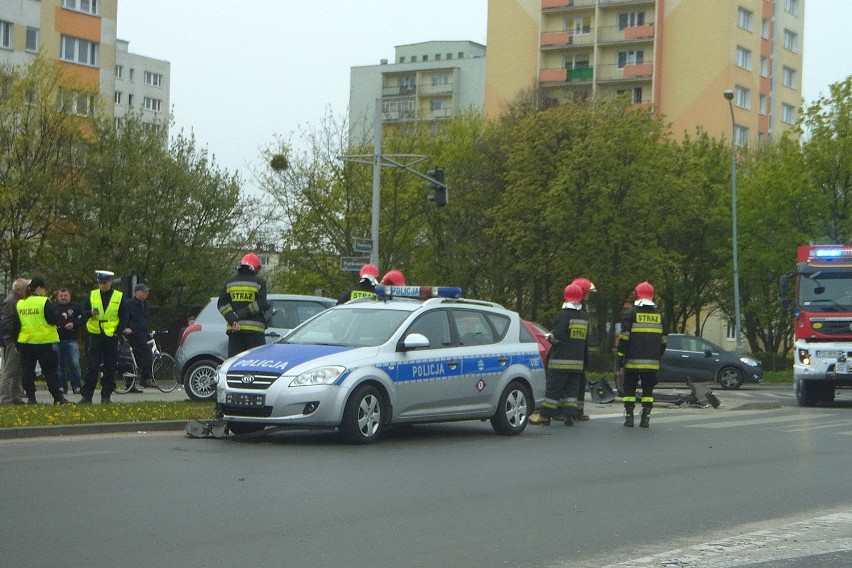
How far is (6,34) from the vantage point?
2333 inches

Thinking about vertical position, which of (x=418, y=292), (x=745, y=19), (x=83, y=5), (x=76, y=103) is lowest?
(x=418, y=292)

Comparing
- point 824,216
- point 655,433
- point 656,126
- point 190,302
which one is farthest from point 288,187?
point 655,433

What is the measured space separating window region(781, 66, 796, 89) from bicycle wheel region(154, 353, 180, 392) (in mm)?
63806

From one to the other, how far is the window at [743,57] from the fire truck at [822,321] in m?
52.0

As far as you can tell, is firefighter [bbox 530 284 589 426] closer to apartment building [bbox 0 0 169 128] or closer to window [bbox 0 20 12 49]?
apartment building [bbox 0 0 169 128]

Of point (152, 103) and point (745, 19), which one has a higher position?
point (745, 19)

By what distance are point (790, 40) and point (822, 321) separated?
203ft

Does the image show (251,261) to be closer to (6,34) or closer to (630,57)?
(6,34)

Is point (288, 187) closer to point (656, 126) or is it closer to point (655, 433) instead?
point (656, 126)

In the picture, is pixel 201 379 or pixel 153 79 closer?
pixel 201 379

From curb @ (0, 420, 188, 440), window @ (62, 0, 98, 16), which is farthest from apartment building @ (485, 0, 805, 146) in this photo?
curb @ (0, 420, 188, 440)

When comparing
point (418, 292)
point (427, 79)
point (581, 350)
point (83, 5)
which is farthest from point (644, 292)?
point (427, 79)

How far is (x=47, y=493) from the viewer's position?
32.0 ft

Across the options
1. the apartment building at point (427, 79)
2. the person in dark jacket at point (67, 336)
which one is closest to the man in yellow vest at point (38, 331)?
the person in dark jacket at point (67, 336)
